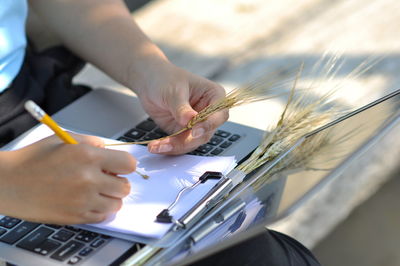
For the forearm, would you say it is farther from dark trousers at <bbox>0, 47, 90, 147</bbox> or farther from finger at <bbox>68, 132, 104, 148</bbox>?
finger at <bbox>68, 132, 104, 148</bbox>

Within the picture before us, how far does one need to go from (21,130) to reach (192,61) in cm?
119

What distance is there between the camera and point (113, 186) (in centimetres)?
78

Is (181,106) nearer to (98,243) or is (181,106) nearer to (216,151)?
(216,151)

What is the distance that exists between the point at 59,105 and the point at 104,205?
43 centimetres

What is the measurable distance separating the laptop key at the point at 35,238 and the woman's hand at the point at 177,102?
0.64 feet

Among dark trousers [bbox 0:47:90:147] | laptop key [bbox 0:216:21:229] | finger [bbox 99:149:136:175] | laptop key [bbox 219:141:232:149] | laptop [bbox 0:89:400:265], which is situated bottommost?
laptop key [bbox 219:141:232:149]

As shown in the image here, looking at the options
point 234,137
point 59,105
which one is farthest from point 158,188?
point 59,105

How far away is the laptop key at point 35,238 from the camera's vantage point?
0.81 meters

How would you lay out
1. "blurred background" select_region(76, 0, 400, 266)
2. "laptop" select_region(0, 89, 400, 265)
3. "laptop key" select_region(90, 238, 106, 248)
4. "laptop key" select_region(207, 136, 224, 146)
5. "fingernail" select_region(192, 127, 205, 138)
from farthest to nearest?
"blurred background" select_region(76, 0, 400, 266)
"laptop key" select_region(207, 136, 224, 146)
"fingernail" select_region(192, 127, 205, 138)
"laptop key" select_region(90, 238, 106, 248)
"laptop" select_region(0, 89, 400, 265)

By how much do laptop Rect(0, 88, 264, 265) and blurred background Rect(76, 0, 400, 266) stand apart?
1.67ft

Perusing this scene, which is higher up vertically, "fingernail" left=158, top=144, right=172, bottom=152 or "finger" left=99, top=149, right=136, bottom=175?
"finger" left=99, top=149, right=136, bottom=175

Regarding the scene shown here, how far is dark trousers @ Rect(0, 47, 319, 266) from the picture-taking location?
861 mm

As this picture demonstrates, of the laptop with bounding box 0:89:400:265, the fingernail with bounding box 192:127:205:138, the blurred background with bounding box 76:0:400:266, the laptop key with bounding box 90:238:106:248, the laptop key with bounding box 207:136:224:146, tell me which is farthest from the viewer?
the blurred background with bounding box 76:0:400:266

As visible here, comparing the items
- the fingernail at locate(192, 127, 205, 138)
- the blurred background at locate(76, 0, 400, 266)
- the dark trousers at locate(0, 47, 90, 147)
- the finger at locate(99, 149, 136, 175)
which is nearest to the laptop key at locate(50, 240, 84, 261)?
the finger at locate(99, 149, 136, 175)
